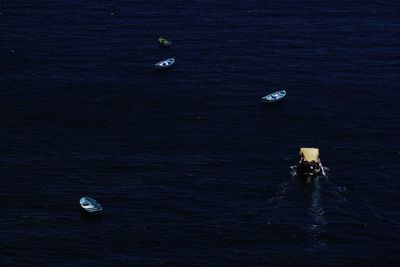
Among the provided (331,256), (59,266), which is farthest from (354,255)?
(59,266)

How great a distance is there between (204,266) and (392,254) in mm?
39667

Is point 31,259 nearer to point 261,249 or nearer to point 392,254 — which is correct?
point 261,249

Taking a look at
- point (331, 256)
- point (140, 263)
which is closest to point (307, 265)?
point (331, 256)

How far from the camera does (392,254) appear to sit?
197 m

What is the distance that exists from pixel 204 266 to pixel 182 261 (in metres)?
4.89

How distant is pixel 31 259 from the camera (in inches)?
7712

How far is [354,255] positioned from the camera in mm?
197250

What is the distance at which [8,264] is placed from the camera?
19400cm

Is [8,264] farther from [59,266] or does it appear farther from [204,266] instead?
[204,266]

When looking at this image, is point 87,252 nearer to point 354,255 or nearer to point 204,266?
point 204,266

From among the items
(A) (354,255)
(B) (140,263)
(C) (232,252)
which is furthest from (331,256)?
(B) (140,263)

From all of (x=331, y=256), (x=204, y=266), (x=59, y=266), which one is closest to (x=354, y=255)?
(x=331, y=256)

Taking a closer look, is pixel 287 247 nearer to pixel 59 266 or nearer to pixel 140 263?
pixel 140 263

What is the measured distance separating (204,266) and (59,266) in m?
29.9
